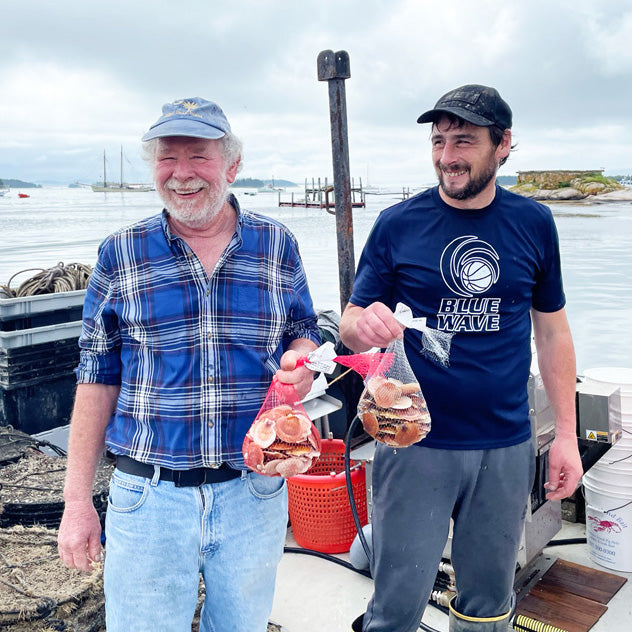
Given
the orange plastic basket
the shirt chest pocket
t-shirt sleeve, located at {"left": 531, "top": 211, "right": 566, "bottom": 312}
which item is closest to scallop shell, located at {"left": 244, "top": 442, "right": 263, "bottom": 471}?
the shirt chest pocket

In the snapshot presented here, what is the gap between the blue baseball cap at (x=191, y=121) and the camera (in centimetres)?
155

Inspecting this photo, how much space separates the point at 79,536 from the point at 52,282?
8.79 feet

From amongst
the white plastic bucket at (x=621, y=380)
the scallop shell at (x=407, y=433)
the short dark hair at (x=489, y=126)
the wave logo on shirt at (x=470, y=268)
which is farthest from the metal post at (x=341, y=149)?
the scallop shell at (x=407, y=433)

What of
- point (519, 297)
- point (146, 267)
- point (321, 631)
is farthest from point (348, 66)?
point (321, 631)

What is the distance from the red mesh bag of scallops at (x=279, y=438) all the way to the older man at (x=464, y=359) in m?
0.41

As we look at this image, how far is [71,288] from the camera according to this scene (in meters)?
3.99

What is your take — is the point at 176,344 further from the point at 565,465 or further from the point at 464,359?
the point at 565,465

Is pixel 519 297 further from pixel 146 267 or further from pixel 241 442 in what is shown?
pixel 146 267

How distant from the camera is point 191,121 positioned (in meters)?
1.57

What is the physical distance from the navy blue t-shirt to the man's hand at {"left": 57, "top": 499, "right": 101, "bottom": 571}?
40.4 inches

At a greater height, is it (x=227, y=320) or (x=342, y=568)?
(x=227, y=320)

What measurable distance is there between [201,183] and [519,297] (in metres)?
1.06

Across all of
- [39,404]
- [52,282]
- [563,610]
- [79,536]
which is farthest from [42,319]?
[563,610]

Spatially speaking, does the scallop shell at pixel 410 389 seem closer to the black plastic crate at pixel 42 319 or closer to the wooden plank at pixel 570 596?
the wooden plank at pixel 570 596
